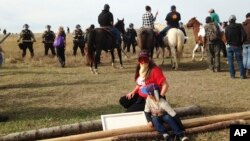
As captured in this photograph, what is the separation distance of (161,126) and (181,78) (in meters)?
8.56

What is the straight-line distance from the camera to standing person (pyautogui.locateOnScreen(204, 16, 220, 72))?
56.2ft

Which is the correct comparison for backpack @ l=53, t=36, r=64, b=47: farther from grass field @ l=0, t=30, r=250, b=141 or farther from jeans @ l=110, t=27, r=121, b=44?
jeans @ l=110, t=27, r=121, b=44

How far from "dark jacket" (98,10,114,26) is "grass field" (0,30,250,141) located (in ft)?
6.49

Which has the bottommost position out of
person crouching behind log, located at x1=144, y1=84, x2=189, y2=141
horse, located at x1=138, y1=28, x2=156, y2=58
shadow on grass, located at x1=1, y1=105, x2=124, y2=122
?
shadow on grass, located at x1=1, y1=105, x2=124, y2=122

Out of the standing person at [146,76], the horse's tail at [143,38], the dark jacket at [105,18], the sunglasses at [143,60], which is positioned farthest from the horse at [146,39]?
the sunglasses at [143,60]

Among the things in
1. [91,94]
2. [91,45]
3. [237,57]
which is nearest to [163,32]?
[91,45]

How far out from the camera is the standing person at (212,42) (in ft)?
56.2

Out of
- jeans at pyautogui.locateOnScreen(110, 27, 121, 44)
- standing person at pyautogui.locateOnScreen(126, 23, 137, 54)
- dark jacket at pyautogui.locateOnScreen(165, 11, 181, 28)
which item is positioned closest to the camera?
jeans at pyautogui.locateOnScreen(110, 27, 121, 44)

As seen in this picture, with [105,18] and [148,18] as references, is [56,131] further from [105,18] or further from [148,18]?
[148,18]

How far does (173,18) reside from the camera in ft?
61.2

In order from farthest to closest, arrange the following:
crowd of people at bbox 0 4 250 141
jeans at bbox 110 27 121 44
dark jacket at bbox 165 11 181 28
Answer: dark jacket at bbox 165 11 181 28 < jeans at bbox 110 27 121 44 < crowd of people at bbox 0 4 250 141

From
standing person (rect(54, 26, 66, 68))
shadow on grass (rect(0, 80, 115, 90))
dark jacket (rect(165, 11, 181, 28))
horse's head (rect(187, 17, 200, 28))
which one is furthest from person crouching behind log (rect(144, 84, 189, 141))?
horse's head (rect(187, 17, 200, 28))

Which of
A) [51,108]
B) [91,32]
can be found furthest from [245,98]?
[91,32]

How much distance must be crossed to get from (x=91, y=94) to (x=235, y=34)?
547 cm
